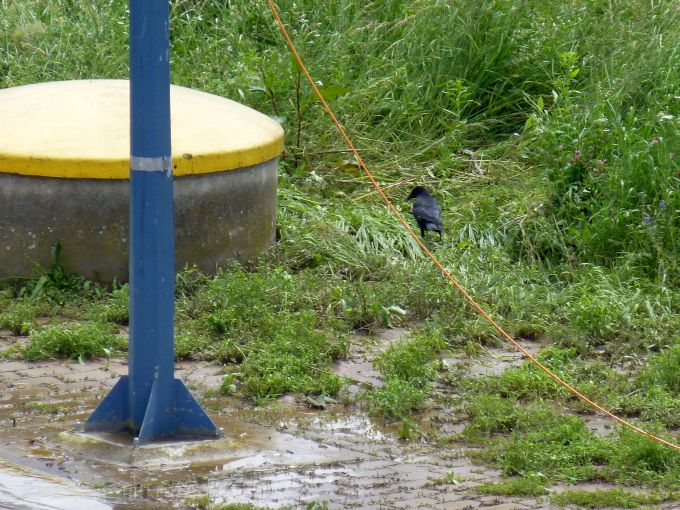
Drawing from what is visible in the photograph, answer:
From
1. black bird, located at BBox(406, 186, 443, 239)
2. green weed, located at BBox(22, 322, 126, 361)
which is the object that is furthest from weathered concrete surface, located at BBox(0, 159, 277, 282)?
black bird, located at BBox(406, 186, 443, 239)

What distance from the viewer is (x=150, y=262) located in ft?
14.7

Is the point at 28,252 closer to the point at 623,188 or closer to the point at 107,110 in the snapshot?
the point at 107,110

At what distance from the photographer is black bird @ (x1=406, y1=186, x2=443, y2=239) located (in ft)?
25.3

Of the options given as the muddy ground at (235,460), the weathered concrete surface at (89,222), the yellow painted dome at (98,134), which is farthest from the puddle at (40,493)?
the yellow painted dome at (98,134)

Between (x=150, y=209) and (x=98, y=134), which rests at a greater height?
(x=150, y=209)

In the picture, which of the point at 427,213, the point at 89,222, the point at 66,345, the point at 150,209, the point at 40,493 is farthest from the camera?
the point at 427,213

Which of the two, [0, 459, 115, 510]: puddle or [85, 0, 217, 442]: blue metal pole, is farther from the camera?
[85, 0, 217, 442]: blue metal pole

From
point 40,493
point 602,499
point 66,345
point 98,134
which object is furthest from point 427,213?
point 40,493

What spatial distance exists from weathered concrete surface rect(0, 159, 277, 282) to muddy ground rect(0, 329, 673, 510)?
1292mm

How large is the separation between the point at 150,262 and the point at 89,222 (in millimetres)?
2264

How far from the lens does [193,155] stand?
21.9 ft

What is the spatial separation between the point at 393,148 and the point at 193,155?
319 centimetres

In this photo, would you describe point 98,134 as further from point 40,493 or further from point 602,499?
point 602,499

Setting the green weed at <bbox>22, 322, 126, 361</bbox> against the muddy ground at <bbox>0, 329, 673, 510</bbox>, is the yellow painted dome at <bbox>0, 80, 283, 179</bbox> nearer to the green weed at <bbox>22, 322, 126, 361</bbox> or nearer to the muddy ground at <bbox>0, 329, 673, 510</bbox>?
the green weed at <bbox>22, 322, 126, 361</bbox>
